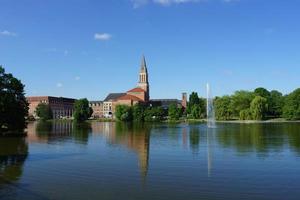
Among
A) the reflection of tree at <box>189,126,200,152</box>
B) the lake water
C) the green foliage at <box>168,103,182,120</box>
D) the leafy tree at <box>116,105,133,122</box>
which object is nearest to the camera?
the lake water

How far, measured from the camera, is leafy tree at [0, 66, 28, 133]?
→ 2154 inches

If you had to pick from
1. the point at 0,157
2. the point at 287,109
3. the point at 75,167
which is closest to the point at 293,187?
the point at 75,167

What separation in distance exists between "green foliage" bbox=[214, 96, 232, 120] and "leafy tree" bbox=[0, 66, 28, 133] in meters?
76.4

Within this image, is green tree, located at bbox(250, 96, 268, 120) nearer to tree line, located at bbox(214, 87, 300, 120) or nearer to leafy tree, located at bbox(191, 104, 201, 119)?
tree line, located at bbox(214, 87, 300, 120)

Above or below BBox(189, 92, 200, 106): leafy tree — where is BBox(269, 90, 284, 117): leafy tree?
below

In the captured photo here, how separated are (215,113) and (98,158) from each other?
101544 mm

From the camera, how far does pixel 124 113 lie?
150m

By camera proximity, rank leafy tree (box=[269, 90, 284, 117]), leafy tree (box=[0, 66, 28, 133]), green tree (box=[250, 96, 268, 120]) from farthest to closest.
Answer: leafy tree (box=[269, 90, 284, 117]) < green tree (box=[250, 96, 268, 120]) < leafy tree (box=[0, 66, 28, 133])

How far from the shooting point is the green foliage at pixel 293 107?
113 meters

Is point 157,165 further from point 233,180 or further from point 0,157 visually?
point 0,157

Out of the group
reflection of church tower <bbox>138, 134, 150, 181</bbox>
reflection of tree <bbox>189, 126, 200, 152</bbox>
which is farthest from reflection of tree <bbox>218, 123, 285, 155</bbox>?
reflection of church tower <bbox>138, 134, 150, 181</bbox>

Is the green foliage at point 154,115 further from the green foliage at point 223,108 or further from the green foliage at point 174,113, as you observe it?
the green foliage at point 223,108

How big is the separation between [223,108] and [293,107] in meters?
21.1

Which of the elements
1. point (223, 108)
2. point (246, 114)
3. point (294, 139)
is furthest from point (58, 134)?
point (223, 108)
